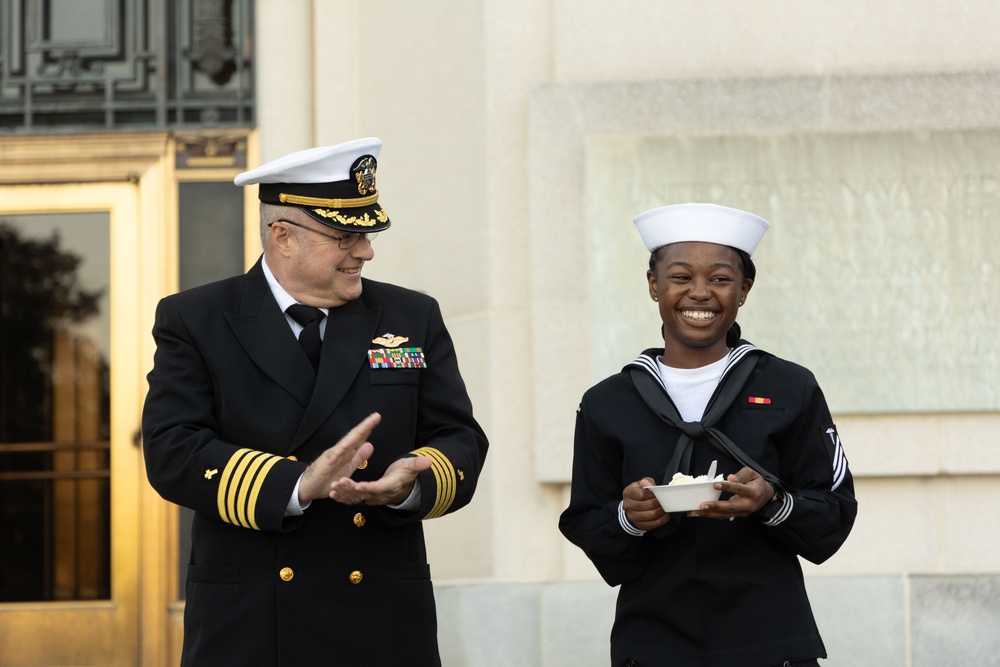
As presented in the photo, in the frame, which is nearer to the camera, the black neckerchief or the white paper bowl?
the white paper bowl

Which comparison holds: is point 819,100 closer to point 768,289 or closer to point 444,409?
point 768,289

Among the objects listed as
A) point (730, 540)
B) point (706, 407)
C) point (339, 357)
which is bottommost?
point (730, 540)

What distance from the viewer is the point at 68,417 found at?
7.28 m

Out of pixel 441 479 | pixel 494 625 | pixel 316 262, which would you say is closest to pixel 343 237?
pixel 316 262

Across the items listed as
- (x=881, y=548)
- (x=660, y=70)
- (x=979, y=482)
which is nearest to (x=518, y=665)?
(x=881, y=548)

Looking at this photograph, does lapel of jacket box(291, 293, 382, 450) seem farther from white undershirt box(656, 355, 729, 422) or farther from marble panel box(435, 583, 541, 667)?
marble panel box(435, 583, 541, 667)

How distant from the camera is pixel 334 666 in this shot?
3320mm

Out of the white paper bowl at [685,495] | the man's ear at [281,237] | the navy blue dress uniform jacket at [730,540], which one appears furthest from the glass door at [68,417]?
the white paper bowl at [685,495]

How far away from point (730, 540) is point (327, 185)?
1.30 m

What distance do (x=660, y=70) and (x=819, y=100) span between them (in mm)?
731

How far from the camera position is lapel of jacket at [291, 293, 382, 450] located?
337cm

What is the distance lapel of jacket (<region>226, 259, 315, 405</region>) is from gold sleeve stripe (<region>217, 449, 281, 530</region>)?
246mm

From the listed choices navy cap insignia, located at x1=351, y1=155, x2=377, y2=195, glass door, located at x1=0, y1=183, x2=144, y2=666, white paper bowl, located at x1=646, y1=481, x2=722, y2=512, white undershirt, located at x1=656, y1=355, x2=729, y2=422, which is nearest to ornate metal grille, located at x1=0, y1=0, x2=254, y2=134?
glass door, located at x1=0, y1=183, x2=144, y2=666

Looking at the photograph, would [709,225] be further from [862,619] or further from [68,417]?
[68,417]
